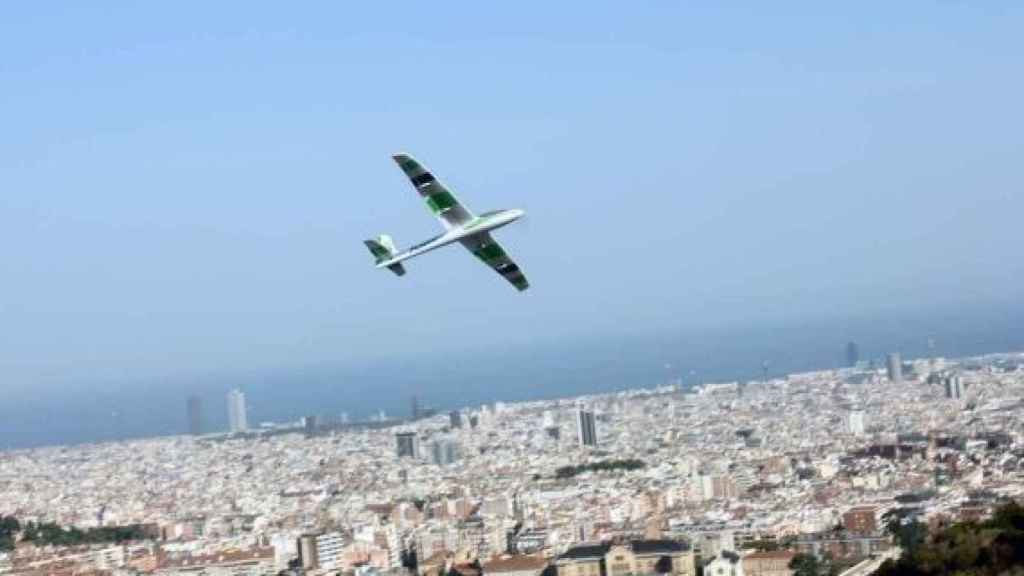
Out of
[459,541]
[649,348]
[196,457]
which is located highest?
[649,348]

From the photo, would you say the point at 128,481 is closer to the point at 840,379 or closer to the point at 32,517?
the point at 32,517

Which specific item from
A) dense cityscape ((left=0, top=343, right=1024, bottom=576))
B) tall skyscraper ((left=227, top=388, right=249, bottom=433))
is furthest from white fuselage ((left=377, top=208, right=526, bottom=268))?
tall skyscraper ((left=227, top=388, right=249, bottom=433))

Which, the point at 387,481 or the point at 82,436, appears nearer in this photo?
the point at 387,481

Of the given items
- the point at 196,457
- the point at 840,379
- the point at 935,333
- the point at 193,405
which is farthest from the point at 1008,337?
the point at 196,457

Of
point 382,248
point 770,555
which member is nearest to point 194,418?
point 770,555

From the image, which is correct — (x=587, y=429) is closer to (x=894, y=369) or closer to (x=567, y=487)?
(x=567, y=487)

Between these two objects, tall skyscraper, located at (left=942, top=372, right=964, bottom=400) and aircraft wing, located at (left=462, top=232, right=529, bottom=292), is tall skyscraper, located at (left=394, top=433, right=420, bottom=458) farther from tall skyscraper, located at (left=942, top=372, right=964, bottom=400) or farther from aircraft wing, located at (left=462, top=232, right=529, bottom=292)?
aircraft wing, located at (left=462, top=232, right=529, bottom=292)

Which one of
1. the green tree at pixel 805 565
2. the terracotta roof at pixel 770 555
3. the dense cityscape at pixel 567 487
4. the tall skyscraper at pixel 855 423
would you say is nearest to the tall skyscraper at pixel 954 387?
the dense cityscape at pixel 567 487
